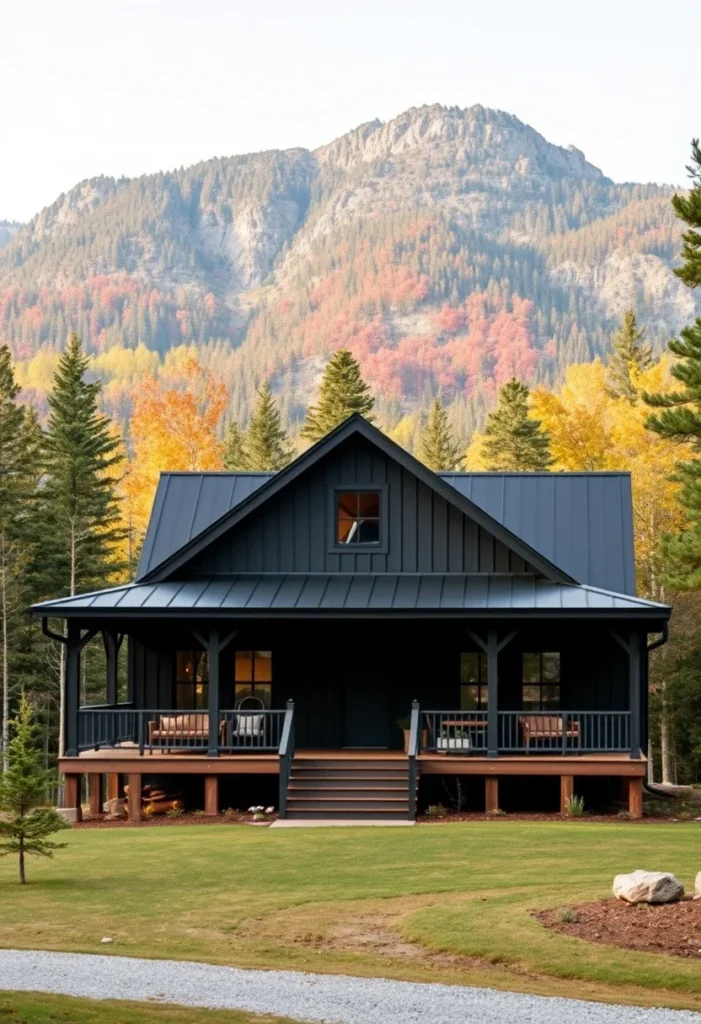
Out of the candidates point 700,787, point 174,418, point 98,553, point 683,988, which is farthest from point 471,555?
point 174,418

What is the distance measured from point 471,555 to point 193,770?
6577 mm

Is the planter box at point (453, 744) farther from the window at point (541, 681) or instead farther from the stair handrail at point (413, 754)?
the window at point (541, 681)

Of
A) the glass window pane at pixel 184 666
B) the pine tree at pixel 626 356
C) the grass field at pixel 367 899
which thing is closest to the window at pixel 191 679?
the glass window pane at pixel 184 666

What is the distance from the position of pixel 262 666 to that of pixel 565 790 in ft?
21.3

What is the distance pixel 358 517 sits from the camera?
2809 centimetres

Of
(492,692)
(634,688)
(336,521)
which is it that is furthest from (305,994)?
(336,521)

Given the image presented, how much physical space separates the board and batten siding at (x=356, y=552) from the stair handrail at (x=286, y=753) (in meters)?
3.13

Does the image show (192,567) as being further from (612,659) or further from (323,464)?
(612,659)

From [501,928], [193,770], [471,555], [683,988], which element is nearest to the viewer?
[683,988]

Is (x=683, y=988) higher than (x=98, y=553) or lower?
lower

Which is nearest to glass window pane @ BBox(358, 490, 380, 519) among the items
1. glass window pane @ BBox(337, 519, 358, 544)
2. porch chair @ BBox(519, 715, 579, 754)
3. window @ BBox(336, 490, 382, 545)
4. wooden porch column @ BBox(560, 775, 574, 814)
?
window @ BBox(336, 490, 382, 545)

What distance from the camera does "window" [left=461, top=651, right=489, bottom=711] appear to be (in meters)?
27.9

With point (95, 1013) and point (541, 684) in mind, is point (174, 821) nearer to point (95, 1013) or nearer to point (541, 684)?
point (541, 684)

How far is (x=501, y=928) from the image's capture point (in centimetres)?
1406
